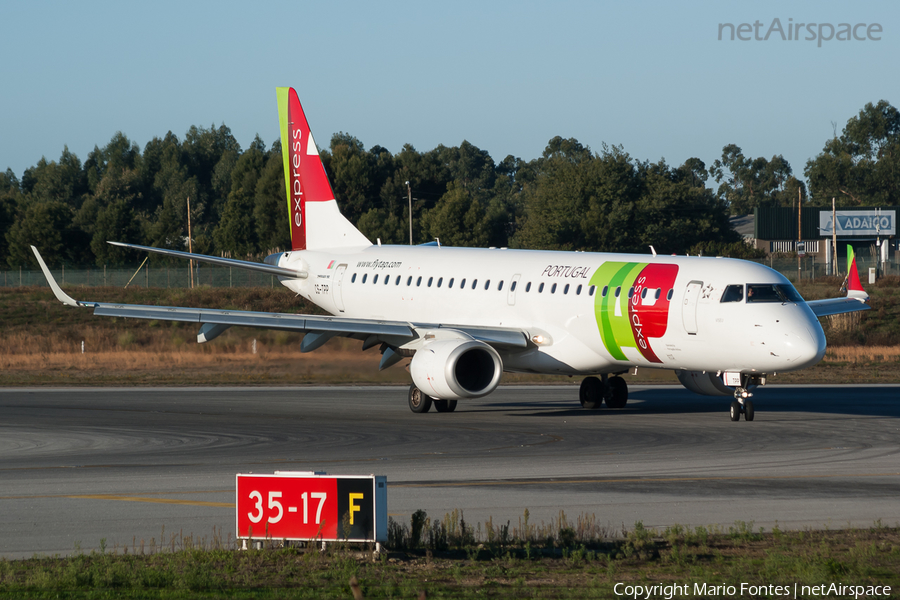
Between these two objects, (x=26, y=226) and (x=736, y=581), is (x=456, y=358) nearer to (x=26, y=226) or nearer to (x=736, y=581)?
(x=736, y=581)

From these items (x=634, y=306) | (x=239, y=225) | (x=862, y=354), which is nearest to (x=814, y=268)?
(x=862, y=354)

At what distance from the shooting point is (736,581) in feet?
32.0

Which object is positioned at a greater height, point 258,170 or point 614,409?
point 258,170

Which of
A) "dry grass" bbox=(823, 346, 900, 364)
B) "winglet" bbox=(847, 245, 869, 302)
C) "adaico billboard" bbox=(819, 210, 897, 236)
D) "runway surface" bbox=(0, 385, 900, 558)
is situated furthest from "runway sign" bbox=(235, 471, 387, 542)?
"adaico billboard" bbox=(819, 210, 897, 236)

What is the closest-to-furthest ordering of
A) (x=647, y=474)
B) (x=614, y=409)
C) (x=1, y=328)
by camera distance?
(x=647, y=474) < (x=614, y=409) < (x=1, y=328)

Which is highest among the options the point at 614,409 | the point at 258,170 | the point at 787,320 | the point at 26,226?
the point at 258,170

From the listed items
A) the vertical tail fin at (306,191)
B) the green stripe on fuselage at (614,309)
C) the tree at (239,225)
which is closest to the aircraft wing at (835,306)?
the green stripe on fuselage at (614,309)

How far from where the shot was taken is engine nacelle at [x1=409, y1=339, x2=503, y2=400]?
24.8m

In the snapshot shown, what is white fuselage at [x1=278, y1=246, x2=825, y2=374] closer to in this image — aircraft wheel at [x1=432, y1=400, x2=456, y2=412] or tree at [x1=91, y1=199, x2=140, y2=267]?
aircraft wheel at [x1=432, y1=400, x2=456, y2=412]

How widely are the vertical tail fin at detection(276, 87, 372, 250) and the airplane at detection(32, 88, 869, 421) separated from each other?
6.87 ft

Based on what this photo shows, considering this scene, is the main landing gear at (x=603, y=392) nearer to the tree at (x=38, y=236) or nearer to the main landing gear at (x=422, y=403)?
the main landing gear at (x=422, y=403)

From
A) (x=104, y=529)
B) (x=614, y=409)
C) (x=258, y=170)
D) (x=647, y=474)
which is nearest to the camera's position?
(x=104, y=529)

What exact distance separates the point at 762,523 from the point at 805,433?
10670 millimetres

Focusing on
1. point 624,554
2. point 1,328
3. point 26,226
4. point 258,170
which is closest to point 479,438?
point 624,554
